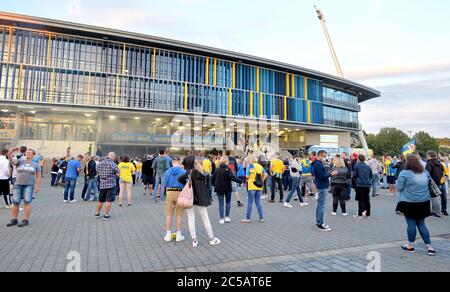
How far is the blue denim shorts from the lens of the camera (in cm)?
680

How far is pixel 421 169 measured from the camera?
5.16 meters

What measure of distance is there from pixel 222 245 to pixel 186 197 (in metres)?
1.27

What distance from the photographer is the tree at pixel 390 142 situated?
80188 mm

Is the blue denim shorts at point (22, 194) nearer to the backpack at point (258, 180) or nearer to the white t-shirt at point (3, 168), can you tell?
the white t-shirt at point (3, 168)

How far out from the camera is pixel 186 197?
17.3ft

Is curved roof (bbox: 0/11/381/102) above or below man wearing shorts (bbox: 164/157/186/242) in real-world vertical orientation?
above

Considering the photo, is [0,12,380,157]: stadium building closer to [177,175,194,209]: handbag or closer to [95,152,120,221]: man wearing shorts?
[95,152,120,221]: man wearing shorts

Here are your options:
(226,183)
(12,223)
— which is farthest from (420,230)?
(12,223)

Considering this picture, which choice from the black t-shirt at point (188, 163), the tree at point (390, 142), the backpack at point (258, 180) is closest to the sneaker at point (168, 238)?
the black t-shirt at point (188, 163)

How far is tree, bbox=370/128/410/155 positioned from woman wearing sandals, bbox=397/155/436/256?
8533 centimetres

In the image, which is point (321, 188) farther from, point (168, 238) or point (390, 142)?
point (390, 142)

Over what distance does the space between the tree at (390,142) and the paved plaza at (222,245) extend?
8438 cm

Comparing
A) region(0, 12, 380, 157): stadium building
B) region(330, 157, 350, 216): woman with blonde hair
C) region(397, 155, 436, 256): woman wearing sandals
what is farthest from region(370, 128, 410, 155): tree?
region(397, 155, 436, 256): woman wearing sandals

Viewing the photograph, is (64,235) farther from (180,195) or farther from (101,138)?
(101,138)
